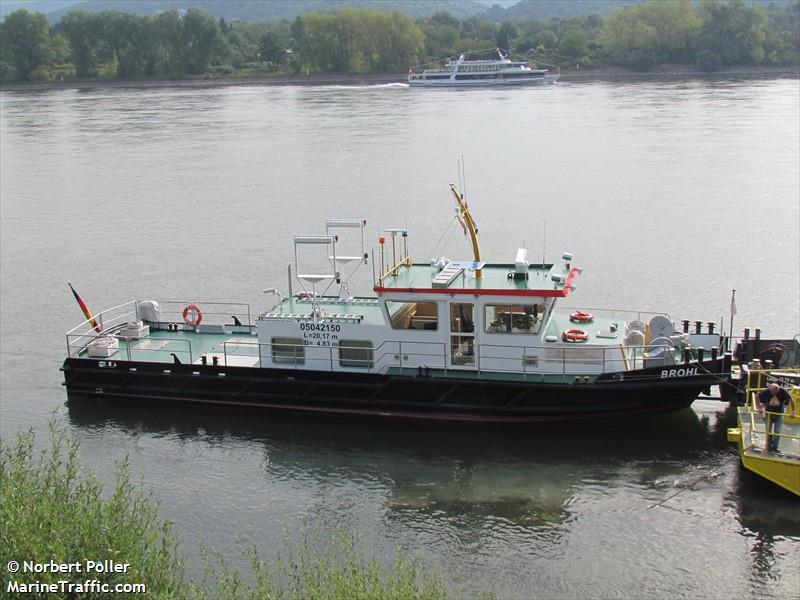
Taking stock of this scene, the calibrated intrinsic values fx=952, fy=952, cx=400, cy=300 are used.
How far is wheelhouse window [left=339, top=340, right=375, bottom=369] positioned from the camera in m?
19.4

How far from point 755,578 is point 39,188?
42.4 m

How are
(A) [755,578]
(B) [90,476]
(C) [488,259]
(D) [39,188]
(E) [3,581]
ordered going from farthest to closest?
(D) [39,188], (C) [488,259], (A) [755,578], (B) [90,476], (E) [3,581]

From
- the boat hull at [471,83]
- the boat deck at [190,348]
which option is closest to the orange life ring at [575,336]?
the boat deck at [190,348]

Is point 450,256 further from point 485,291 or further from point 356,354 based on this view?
point 485,291

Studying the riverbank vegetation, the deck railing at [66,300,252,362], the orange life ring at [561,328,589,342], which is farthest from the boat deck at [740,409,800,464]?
the deck railing at [66,300,252,362]

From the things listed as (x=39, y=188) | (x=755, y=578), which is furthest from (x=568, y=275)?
(x=39, y=188)

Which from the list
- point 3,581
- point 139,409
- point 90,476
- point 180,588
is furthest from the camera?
point 139,409

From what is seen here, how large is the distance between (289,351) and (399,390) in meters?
2.51

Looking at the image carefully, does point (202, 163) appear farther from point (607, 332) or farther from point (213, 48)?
point (213, 48)

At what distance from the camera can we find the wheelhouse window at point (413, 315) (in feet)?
62.6

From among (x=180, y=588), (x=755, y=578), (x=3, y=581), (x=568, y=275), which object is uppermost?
(x=568, y=275)

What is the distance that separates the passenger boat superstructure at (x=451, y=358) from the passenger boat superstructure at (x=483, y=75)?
99079 mm

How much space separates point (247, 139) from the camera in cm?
6297

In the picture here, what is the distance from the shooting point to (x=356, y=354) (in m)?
19.5
